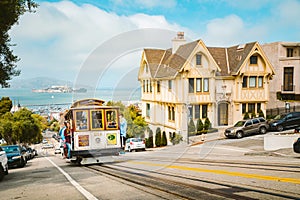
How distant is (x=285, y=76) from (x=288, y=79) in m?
0.53

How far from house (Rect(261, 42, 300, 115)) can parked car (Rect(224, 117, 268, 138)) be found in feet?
30.9

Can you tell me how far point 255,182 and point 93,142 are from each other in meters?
9.23

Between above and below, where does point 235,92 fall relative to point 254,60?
below

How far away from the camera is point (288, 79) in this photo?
40.4 m

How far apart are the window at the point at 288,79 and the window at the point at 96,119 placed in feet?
104

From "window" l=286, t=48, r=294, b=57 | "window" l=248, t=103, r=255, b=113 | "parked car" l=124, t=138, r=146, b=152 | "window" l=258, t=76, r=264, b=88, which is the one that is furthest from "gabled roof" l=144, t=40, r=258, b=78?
"parked car" l=124, t=138, r=146, b=152

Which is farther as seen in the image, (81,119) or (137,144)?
(137,144)

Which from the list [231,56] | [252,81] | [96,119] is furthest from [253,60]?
[96,119]

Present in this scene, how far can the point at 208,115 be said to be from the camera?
83.6ft

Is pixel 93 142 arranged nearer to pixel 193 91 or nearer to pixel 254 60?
pixel 193 91

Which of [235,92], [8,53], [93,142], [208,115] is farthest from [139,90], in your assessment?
[235,92]

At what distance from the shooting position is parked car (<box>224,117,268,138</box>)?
29562 millimetres

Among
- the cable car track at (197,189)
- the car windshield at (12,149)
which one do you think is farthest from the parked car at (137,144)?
the cable car track at (197,189)

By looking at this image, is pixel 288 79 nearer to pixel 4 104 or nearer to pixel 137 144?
pixel 137 144
